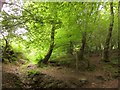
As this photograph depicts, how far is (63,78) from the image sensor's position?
31.9 ft

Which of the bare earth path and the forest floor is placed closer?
the forest floor

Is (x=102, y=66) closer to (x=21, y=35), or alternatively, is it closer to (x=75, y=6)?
(x=75, y=6)

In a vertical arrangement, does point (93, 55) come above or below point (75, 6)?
below

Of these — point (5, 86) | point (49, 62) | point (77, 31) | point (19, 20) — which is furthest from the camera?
point (49, 62)

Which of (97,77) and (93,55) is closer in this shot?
(97,77)

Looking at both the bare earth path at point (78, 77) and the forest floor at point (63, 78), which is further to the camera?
the bare earth path at point (78, 77)

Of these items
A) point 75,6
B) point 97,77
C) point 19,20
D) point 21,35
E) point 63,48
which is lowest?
point 97,77

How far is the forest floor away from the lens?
8867mm

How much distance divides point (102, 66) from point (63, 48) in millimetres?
2724

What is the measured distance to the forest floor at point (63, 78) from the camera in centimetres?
887

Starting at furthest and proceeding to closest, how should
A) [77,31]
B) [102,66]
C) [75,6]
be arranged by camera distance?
[102,66] → [77,31] → [75,6]

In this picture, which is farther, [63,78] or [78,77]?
[78,77]

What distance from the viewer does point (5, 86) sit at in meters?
7.86

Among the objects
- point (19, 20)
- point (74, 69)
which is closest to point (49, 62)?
point (74, 69)
